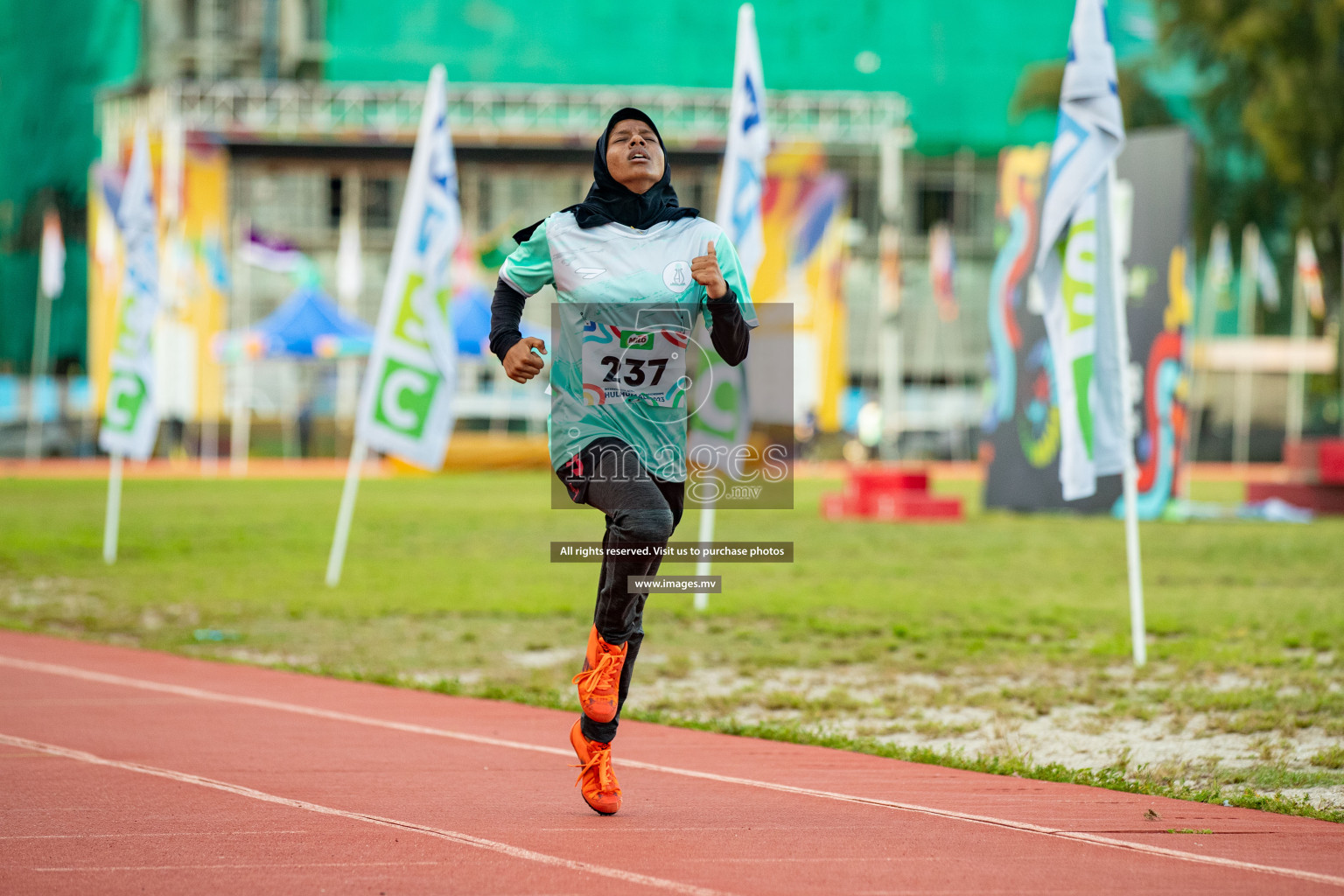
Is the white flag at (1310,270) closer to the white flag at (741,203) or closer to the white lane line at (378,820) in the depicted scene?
the white flag at (741,203)

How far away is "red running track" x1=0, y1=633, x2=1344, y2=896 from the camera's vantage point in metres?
4.55

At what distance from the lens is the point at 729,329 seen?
17.3 ft

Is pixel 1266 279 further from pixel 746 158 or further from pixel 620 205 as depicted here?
pixel 620 205

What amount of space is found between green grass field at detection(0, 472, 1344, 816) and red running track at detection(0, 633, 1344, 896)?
2.60 feet

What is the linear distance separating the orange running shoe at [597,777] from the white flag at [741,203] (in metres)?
6.33

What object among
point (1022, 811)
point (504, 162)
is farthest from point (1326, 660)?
point (504, 162)

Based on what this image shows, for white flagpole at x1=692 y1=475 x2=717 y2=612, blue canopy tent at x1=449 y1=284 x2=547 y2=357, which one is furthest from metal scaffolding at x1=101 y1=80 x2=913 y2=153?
white flagpole at x1=692 y1=475 x2=717 y2=612

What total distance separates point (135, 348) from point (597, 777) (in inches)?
507

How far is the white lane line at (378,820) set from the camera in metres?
4.49

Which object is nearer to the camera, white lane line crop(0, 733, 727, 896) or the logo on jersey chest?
white lane line crop(0, 733, 727, 896)

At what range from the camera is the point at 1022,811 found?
569 cm

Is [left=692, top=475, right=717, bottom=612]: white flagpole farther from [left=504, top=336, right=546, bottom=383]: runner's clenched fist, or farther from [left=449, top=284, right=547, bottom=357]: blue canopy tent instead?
[left=449, top=284, right=547, bottom=357]: blue canopy tent

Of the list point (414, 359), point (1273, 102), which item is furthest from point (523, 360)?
point (1273, 102)

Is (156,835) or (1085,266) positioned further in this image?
(1085,266)
